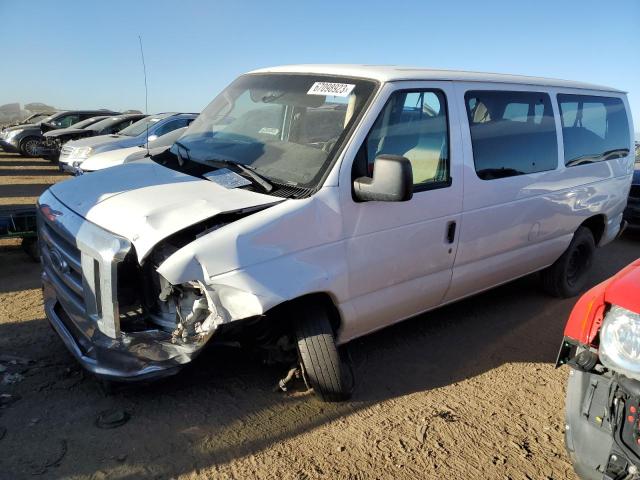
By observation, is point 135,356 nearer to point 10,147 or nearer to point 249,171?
point 249,171

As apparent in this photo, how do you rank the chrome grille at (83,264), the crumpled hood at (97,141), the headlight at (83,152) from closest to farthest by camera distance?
the chrome grille at (83,264), the headlight at (83,152), the crumpled hood at (97,141)

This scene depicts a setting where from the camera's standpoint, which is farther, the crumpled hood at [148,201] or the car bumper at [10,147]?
the car bumper at [10,147]

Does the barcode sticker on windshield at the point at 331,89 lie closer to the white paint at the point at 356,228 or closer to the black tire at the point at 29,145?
the white paint at the point at 356,228

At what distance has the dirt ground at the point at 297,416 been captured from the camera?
2705 millimetres

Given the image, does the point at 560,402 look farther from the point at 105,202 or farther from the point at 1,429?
the point at 1,429

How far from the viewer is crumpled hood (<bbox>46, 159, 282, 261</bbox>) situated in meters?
2.67

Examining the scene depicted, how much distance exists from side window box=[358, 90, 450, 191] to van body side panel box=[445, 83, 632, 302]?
21 cm

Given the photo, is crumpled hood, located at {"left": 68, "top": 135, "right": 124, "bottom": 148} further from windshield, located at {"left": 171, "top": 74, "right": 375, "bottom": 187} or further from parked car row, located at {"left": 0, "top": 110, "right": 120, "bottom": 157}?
windshield, located at {"left": 171, "top": 74, "right": 375, "bottom": 187}

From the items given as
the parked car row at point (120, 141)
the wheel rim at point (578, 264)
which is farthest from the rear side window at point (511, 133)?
the parked car row at point (120, 141)

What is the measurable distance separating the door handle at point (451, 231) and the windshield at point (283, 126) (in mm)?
1061

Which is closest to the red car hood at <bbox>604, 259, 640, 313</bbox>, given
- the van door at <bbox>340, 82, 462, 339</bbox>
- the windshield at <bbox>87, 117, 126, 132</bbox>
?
the van door at <bbox>340, 82, 462, 339</bbox>

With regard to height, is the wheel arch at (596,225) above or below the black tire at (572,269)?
above

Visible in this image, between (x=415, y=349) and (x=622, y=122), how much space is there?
362 centimetres

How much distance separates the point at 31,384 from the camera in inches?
129
